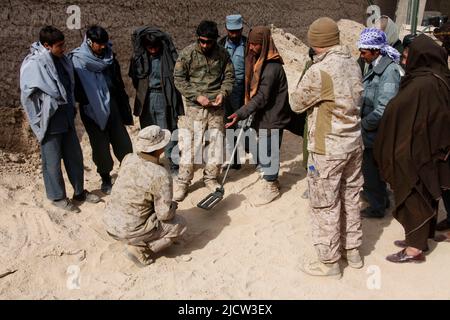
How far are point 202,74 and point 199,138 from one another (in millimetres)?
699

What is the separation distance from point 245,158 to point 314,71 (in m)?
3.00

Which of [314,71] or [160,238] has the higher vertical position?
[314,71]

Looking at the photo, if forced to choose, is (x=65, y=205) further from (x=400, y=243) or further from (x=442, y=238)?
(x=442, y=238)

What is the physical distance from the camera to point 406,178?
3590 mm

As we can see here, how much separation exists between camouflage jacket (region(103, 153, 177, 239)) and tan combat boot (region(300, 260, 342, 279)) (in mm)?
1243

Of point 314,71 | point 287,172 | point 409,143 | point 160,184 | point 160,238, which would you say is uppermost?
point 314,71

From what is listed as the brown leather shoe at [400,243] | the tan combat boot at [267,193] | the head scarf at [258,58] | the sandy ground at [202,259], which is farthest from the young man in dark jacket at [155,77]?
the brown leather shoe at [400,243]

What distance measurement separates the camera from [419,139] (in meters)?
3.49

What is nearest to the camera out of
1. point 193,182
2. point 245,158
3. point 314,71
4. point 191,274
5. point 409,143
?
point 314,71

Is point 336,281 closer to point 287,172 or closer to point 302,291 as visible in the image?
point 302,291

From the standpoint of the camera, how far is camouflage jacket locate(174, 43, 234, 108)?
4816 millimetres

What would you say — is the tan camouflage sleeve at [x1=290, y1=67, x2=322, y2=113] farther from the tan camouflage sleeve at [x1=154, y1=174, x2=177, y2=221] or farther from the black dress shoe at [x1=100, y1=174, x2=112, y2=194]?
the black dress shoe at [x1=100, y1=174, x2=112, y2=194]

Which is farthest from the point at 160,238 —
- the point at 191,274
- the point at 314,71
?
the point at 314,71

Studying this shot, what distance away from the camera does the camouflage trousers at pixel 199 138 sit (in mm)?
4980
